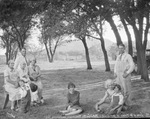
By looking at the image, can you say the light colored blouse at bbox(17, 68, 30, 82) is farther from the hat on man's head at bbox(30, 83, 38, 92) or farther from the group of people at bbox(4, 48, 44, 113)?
the hat on man's head at bbox(30, 83, 38, 92)

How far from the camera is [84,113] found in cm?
629

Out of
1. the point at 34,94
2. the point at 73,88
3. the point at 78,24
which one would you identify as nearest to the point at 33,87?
the point at 34,94

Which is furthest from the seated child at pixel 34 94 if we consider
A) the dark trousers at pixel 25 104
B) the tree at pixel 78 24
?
the tree at pixel 78 24

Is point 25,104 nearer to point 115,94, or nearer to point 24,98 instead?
point 24,98

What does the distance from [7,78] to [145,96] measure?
5.11 metres

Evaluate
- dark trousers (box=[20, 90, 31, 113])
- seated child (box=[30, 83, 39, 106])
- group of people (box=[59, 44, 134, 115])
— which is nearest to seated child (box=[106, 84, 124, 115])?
group of people (box=[59, 44, 134, 115])

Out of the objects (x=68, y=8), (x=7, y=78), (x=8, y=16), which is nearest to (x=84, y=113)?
(x=7, y=78)

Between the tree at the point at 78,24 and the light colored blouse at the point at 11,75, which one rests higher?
the tree at the point at 78,24

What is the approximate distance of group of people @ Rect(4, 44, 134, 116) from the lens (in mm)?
6160

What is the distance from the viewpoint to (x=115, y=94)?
6188 mm

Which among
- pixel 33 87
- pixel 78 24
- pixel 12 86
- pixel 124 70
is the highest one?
pixel 78 24

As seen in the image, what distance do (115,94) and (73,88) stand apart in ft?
4.03

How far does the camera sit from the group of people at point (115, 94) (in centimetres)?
606

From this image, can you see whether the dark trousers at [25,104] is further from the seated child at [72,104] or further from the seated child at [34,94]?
the seated child at [72,104]
